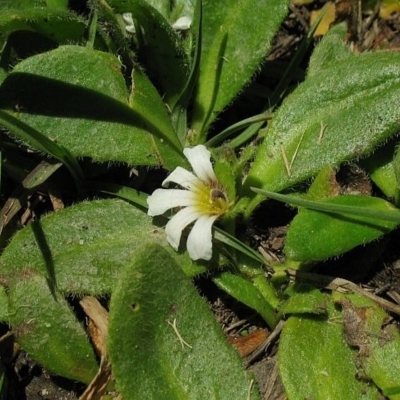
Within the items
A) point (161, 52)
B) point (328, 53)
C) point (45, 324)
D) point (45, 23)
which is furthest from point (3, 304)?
point (328, 53)

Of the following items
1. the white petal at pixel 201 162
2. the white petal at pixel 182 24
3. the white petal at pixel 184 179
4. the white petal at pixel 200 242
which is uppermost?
the white petal at pixel 182 24

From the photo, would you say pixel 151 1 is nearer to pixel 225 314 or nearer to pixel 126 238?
pixel 126 238

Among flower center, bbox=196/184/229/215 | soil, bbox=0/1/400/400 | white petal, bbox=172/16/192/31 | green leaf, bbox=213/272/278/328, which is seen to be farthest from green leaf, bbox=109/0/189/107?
green leaf, bbox=213/272/278/328

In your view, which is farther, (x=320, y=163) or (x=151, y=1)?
(x=151, y=1)

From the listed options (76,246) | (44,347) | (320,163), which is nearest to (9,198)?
(76,246)

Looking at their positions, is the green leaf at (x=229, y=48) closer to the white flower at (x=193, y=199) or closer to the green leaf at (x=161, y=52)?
the green leaf at (x=161, y=52)

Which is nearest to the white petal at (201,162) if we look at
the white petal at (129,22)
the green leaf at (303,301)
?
the green leaf at (303,301)

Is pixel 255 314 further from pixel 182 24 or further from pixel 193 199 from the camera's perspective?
pixel 182 24
